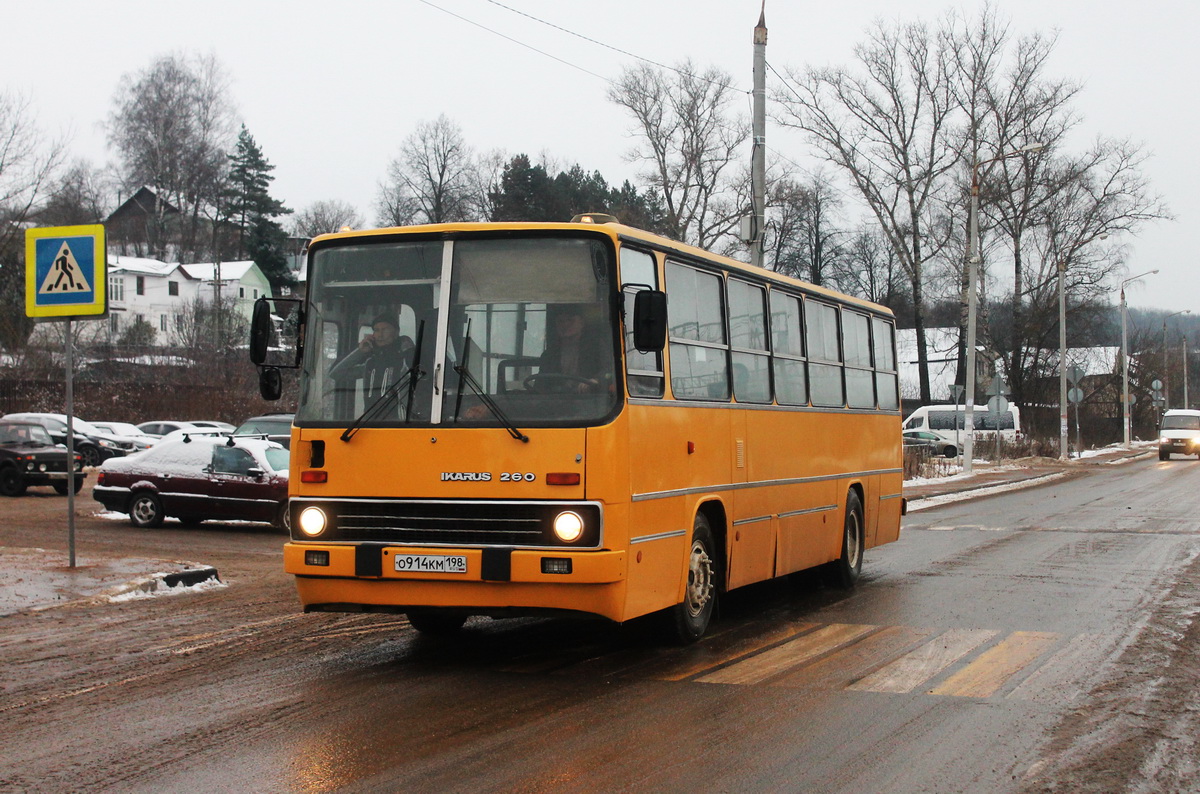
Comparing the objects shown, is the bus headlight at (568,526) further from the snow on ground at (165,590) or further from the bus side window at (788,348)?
the snow on ground at (165,590)

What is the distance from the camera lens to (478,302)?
833cm

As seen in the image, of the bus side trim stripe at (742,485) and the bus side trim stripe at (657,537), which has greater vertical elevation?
the bus side trim stripe at (742,485)

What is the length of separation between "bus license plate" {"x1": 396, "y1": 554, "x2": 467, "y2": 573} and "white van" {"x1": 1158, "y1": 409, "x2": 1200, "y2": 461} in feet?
170

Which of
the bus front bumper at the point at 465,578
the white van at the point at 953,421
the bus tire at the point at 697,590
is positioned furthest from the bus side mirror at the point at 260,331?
the white van at the point at 953,421

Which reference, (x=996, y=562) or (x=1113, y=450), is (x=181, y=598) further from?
(x=1113, y=450)

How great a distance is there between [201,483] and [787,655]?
13876mm

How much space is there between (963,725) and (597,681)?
226 cm

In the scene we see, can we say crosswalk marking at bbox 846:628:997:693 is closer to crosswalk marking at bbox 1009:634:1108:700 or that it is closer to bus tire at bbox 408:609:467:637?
crosswalk marking at bbox 1009:634:1108:700

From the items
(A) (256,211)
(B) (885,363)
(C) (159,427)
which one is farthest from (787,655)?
(A) (256,211)

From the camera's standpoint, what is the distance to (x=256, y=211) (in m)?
90.8

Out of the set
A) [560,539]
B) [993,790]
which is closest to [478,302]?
[560,539]

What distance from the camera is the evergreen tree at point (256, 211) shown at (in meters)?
88.3

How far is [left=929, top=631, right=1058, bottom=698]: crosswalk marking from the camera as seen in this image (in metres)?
7.72

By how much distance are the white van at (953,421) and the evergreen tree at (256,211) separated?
4730 centimetres
